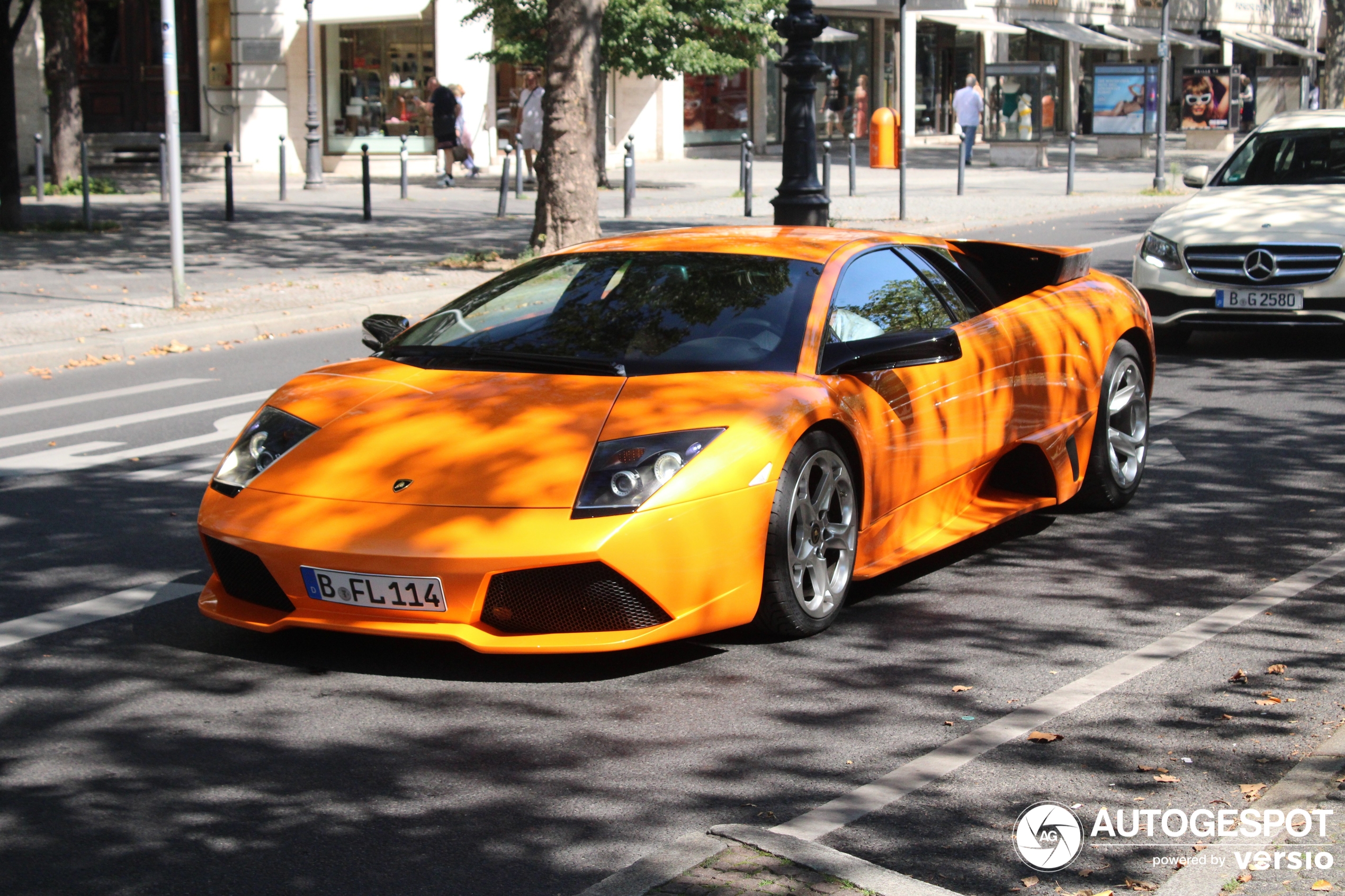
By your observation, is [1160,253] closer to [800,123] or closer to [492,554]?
[800,123]

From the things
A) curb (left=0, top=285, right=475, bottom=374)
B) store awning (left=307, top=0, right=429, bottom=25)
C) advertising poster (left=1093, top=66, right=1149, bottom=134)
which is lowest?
curb (left=0, top=285, right=475, bottom=374)

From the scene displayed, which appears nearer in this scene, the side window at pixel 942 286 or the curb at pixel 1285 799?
the curb at pixel 1285 799

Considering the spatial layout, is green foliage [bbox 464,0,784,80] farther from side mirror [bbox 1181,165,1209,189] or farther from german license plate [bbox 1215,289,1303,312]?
german license plate [bbox 1215,289,1303,312]

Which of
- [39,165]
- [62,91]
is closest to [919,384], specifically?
[39,165]

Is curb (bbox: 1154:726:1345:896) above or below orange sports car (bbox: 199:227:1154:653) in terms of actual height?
below

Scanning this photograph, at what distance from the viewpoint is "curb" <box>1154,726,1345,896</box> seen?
3402 millimetres

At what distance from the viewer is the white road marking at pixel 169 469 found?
791 cm

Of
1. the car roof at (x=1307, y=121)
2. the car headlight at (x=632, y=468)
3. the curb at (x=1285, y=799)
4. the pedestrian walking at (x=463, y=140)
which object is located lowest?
the curb at (x=1285, y=799)

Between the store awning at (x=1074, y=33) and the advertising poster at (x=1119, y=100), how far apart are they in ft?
43.7

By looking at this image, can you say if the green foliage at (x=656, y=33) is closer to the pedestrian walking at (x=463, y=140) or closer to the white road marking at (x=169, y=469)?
the pedestrian walking at (x=463, y=140)

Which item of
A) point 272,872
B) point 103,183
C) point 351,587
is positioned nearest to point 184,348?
point 351,587

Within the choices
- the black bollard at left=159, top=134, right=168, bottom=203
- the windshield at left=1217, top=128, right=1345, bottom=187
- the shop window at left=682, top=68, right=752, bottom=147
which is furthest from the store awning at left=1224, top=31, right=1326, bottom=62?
the windshield at left=1217, top=128, right=1345, bottom=187

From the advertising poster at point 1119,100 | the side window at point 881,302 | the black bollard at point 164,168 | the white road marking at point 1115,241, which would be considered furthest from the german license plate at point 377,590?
the advertising poster at point 1119,100

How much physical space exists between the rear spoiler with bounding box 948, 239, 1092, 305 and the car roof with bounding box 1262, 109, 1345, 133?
547cm
